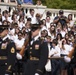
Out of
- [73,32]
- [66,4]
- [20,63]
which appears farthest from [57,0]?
[20,63]

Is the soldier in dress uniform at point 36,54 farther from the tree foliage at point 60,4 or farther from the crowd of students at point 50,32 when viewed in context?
the tree foliage at point 60,4

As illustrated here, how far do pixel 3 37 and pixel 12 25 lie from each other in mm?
5157

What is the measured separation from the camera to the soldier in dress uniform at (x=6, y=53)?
10.5 meters

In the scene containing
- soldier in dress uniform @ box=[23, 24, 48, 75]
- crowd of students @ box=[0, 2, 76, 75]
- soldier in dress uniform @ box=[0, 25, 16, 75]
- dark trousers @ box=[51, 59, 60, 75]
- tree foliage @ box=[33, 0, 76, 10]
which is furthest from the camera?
tree foliage @ box=[33, 0, 76, 10]

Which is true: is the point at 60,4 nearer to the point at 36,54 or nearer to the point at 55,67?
the point at 55,67

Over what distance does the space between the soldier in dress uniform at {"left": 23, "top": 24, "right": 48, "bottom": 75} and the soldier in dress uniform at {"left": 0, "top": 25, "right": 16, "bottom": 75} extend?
44 centimetres

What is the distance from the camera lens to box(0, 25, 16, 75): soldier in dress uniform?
10.5 meters

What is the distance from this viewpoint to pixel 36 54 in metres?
10.7

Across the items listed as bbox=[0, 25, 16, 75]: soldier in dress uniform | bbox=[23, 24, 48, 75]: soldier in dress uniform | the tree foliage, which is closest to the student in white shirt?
bbox=[23, 24, 48, 75]: soldier in dress uniform

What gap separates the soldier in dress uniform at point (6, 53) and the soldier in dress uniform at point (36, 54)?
1.46 ft

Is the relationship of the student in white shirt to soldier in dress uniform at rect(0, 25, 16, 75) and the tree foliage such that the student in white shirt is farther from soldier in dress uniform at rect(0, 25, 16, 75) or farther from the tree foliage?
the tree foliage

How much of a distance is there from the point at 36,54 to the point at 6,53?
693 mm

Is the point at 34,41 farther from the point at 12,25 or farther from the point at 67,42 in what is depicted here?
the point at 12,25

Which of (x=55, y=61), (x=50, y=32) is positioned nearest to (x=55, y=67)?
(x=55, y=61)
